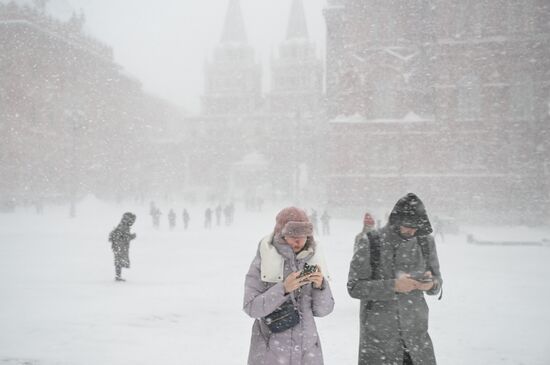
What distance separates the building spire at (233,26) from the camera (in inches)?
2435

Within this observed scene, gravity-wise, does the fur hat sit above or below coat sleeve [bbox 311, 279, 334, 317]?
above

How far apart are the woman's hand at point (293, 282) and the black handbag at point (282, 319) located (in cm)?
18

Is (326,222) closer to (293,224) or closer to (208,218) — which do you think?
(208,218)

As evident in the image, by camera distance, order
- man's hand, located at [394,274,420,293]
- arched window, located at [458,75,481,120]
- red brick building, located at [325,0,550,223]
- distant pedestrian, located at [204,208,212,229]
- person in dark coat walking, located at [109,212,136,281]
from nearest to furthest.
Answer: man's hand, located at [394,274,420,293]
person in dark coat walking, located at [109,212,136,281]
distant pedestrian, located at [204,208,212,229]
red brick building, located at [325,0,550,223]
arched window, located at [458,75,481,120]

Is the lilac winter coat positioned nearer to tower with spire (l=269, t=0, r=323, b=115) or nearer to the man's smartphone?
the man's smartphone

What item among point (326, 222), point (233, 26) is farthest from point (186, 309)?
point (233, 26)

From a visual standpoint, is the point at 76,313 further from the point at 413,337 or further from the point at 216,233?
the point at 216,233

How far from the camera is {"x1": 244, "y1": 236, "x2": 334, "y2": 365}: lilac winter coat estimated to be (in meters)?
2.60

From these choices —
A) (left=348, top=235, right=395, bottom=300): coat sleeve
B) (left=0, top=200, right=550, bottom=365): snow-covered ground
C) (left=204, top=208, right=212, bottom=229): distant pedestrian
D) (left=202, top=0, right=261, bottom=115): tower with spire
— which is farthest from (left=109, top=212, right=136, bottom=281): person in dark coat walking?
(left=202, top=0, right=261, bottom=115): tower with spire

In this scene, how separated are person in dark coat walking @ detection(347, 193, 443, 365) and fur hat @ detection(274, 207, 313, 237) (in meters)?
0.69

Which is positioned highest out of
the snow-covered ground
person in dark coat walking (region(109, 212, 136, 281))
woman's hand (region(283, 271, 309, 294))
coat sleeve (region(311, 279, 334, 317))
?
woman's hand (region(283, 271, 309, 294))

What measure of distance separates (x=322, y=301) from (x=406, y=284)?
2.12 ft

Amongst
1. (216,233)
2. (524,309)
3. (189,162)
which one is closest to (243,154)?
(189,162)

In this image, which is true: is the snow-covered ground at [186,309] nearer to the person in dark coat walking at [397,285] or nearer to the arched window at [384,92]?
the person in dark coat walking at [397,285]
